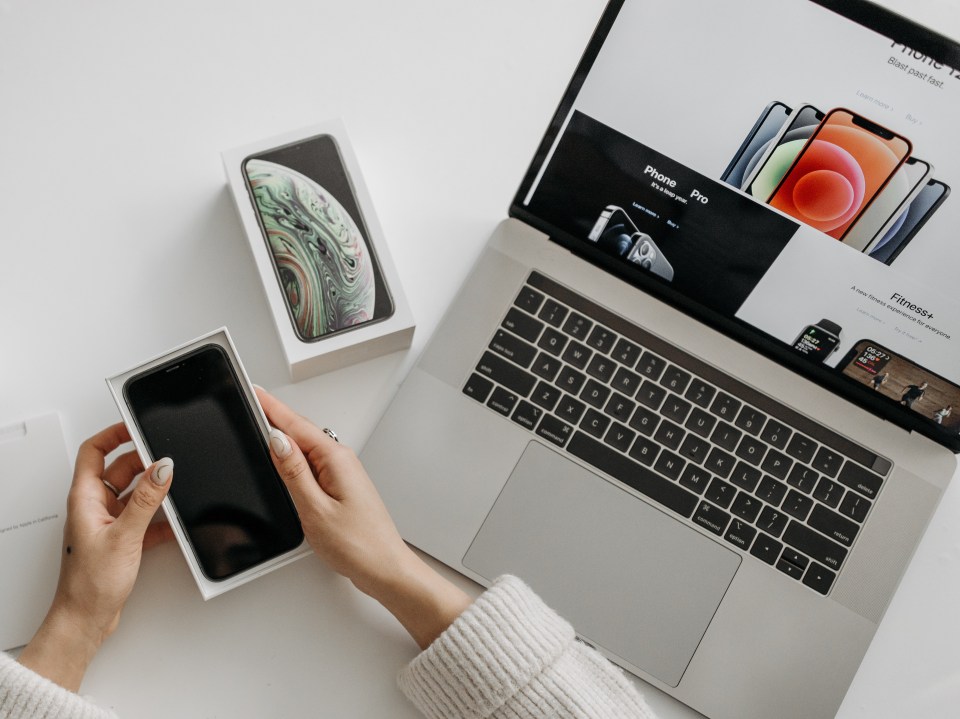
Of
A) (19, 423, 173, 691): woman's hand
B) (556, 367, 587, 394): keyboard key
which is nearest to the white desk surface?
(19, 423, 173, 691): woman's hand

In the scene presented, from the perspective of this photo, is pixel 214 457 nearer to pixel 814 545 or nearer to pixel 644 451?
pixel 644 451

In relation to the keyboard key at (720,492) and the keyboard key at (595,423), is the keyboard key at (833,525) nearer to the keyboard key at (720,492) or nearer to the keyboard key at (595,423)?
the keyboard key at (720,492)

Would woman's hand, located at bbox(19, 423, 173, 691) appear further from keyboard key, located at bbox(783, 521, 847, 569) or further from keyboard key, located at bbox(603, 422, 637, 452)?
keyboard key, located at bbox(783, 521, 847, 569)

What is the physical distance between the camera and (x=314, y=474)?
63cm

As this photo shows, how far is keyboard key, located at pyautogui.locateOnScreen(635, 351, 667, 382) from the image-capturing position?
2.22ft

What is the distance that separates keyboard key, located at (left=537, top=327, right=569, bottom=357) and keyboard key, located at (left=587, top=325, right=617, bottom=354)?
1.0 inches

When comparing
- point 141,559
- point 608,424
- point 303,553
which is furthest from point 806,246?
point 141,559

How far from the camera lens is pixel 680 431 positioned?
0.67m

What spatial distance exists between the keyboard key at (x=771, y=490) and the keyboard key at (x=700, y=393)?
3.4 inches

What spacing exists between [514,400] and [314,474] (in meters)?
0.19

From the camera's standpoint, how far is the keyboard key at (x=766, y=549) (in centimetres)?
66

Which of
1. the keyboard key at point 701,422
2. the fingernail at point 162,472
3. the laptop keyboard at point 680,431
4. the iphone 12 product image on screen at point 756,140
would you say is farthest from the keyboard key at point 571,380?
the fingernail at point 162,472

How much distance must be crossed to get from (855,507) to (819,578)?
7 centimetres

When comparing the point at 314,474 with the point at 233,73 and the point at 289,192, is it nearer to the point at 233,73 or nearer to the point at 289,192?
the point at 289,192
